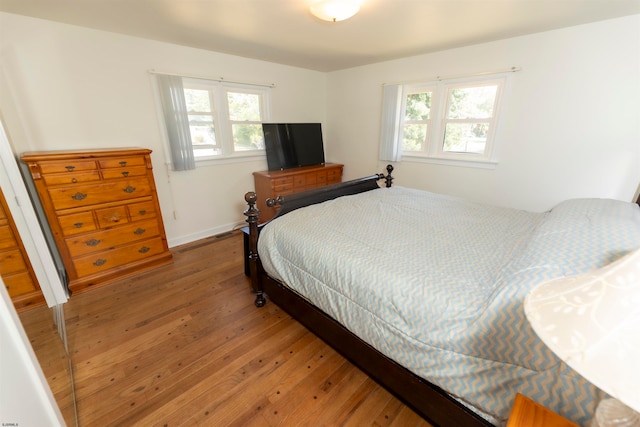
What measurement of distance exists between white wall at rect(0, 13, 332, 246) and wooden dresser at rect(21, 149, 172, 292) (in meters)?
0.42

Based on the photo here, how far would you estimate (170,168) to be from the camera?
3.04 metres

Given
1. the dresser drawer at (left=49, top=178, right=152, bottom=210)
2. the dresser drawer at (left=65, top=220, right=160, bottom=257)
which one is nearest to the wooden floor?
the dresser drawer at (left=65, top=220, right=160, bottom=257)

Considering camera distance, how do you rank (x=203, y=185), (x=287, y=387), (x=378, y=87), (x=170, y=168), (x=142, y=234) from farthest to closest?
(x=378, y=87) < (x=203, y=185) < (x=170, y=168) < (x=142, y=234) < (x=287, y=387)

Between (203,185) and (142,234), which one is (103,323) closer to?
(142,234)

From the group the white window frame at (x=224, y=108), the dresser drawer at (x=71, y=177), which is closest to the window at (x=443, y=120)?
the white window frame at (x=224, y=108)

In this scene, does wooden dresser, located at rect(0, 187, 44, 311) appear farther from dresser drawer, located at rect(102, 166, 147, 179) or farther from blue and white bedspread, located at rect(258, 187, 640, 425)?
blue and white bedspread, located at rect(258, 187, 640, 425)

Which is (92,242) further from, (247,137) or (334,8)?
(334,8)

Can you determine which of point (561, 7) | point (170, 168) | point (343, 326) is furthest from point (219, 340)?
point (561, 7)

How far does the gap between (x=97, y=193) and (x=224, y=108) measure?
5.88ft

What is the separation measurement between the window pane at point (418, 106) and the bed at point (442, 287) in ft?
6.40

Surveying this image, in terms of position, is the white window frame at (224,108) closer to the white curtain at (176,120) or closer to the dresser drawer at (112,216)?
the white curtain at (176,120)

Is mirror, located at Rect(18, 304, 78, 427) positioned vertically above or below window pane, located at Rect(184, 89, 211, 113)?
below

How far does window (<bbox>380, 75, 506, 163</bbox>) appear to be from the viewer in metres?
3.01

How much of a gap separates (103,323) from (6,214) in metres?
1.03
